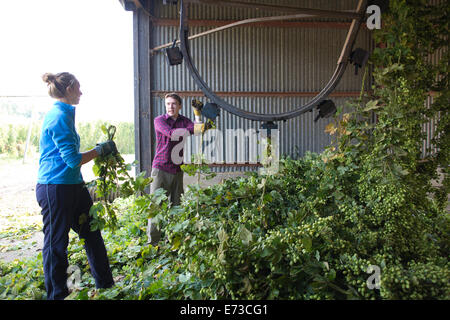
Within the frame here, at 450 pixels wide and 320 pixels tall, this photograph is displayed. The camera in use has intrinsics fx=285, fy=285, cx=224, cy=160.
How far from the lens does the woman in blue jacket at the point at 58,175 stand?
2.12 m

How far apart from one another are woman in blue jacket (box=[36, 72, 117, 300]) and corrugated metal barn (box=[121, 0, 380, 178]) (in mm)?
3835

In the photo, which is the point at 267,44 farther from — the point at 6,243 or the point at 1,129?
the point at 1,129

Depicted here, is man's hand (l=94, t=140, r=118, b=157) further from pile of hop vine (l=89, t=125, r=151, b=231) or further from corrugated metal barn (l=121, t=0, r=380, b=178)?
corrugated metal barn (l=121, t=0, r=380, b=178)

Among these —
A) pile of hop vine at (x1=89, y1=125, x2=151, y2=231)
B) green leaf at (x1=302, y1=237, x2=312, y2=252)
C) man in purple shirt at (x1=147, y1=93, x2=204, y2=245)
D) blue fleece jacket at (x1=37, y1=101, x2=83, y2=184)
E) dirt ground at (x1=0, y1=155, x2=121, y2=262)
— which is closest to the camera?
green leaf at (x1=302, y1=237, x2=312, y2=252)

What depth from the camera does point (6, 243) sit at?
14.0 ft

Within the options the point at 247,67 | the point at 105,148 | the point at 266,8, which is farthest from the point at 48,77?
the point at 247,67

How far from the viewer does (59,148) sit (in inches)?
83.0

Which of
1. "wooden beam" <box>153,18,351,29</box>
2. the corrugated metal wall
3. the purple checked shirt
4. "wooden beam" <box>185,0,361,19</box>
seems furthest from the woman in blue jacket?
"wooden beam" <box>153,18,351,29</box>

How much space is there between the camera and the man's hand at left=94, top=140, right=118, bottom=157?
2258 mm

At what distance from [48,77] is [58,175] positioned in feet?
2.47

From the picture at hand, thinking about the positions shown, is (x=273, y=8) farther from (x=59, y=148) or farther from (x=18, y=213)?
(x=18, y=213)

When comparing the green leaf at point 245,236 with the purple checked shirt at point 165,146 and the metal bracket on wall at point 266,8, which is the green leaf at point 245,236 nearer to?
the metal bracket on wall at point 266,8

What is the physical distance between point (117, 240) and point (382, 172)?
3510 mm

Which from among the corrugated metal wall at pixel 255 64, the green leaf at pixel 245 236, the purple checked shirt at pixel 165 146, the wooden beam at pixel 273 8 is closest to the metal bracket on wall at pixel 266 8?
the wooden beam at pixel 273 8
